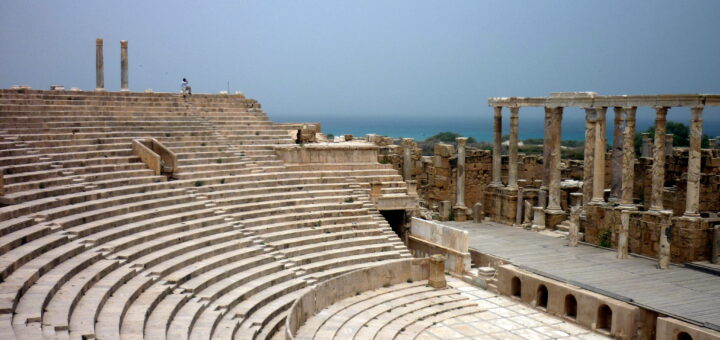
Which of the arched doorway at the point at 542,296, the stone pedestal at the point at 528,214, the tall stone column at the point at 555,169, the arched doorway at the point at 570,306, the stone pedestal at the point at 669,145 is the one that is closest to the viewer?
the arched doorway at the point at 570,306

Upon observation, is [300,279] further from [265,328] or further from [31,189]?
[31,189]

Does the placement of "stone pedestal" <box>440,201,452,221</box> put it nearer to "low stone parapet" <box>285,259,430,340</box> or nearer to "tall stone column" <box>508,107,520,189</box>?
"tall stone column" <box>508,107,520,189</box>

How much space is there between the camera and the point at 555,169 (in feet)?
88.5

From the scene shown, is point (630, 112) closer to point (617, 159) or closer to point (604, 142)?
point (604, 142)

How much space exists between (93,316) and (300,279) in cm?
730

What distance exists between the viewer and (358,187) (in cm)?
2373

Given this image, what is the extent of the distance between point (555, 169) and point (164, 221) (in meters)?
14.3

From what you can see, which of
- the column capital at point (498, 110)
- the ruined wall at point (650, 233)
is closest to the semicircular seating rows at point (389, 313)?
the ruined wall at point (650, 233)

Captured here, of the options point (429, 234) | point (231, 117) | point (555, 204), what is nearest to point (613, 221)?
point (555, 204)

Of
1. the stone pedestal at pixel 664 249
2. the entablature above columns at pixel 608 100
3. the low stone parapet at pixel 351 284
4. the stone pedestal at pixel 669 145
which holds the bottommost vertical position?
the low stone parapet at pixel 351 284

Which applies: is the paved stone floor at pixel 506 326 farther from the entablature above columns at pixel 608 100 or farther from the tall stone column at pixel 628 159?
the entablature above columns at pixel 608 100

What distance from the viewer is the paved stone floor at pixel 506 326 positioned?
17.3 metres

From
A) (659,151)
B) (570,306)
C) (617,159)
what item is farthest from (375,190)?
(617,159)

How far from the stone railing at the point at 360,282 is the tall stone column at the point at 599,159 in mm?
7266
